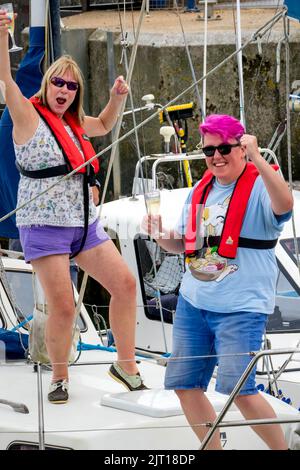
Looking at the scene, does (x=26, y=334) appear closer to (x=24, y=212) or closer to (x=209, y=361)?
(x=24, y=212)

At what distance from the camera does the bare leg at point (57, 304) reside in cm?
489

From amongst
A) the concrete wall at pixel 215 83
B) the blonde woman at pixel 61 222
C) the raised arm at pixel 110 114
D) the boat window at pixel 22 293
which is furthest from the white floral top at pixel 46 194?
the concrete wall at pixel 215 83

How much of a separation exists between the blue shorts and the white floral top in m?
0.68

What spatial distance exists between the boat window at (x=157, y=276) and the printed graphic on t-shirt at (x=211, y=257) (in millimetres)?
2074

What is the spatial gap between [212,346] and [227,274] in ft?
1.03

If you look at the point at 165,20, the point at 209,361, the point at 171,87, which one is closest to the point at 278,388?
the point at 209,361

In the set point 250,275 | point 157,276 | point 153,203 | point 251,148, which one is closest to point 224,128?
point 251,148

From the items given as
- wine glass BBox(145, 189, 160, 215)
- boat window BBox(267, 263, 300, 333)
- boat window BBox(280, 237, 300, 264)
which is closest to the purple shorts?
wine glass BBox(145, 189, 160, 215)

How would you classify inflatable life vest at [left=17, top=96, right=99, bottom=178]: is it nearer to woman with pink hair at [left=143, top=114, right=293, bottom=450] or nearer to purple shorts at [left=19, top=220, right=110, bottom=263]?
purple shorts at [left=19, top=220, right=110, bottom=263]

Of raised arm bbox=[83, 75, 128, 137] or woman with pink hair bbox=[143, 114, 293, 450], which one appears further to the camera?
raised arm bbox=[83, 75, 128, 137]

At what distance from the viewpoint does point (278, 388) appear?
19.2 ft

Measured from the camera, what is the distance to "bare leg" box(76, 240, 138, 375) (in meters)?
5.00

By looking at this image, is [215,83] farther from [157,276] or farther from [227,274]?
[227,274]

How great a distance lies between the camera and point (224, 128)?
449cm
